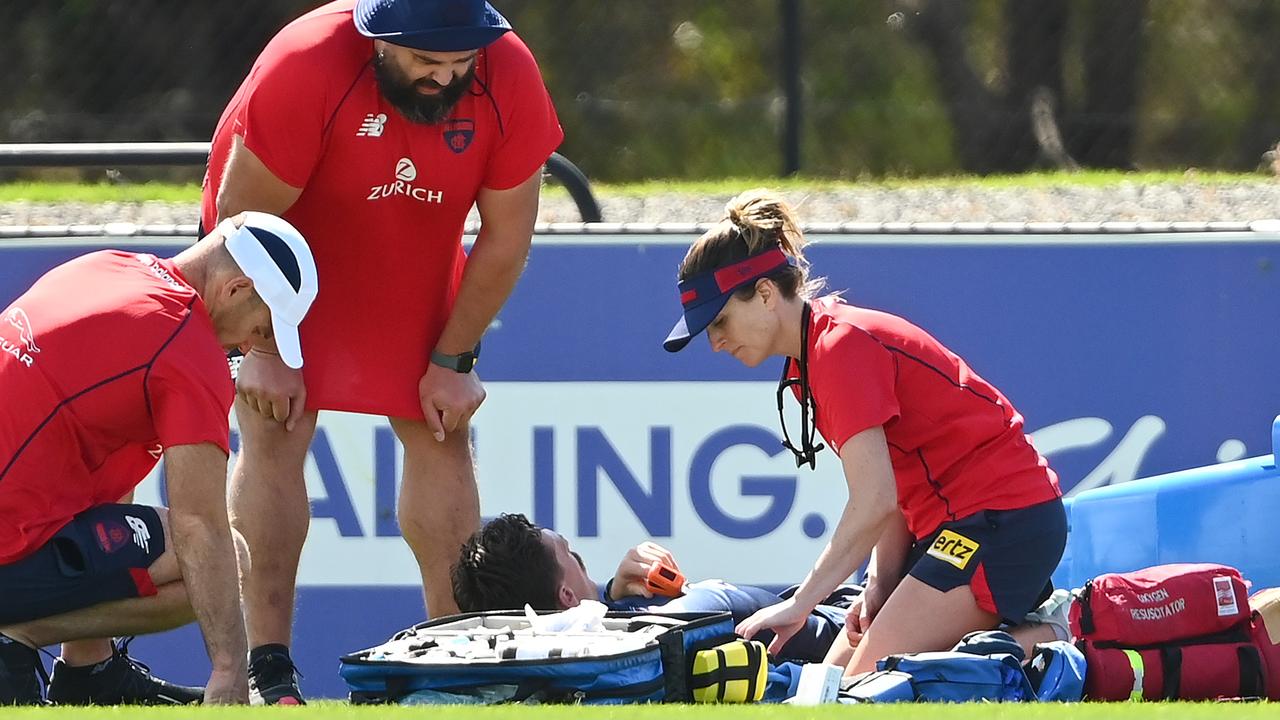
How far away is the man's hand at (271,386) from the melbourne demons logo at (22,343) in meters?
0.77

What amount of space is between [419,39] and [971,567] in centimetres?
206

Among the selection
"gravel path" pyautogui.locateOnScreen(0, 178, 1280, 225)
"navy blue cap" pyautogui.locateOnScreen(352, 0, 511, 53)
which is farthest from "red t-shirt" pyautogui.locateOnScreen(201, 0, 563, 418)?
"gravel path" pyautogui.locateOnScreen(0, 178, 1280, 225)

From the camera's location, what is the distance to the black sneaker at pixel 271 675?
5.29 meters

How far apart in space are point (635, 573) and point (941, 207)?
3.42 m

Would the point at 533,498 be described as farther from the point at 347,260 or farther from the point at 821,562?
the point at 821,562

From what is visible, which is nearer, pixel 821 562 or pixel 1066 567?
pixel 821 562

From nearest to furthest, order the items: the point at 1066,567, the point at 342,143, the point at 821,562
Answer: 1. the point at 821,562
2. the point at 342,143
3. the point at 1066,567

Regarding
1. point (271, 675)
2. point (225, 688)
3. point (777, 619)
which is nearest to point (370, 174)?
point (271, 675)

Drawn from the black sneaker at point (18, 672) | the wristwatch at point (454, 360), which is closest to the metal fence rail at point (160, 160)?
the wristwatch at point (454, 360)

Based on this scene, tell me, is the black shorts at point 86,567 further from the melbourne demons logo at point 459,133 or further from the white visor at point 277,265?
the melbourne demons logo at point 459,133

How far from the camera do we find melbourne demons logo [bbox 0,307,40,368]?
15.6ft

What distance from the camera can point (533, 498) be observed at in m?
6.76

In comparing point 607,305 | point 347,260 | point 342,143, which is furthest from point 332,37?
point 607,305

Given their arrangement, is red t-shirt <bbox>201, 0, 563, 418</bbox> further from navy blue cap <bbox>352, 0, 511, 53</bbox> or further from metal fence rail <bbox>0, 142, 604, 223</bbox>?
metal fence rail <bbox>0, 142, 604, 223</bbox>
